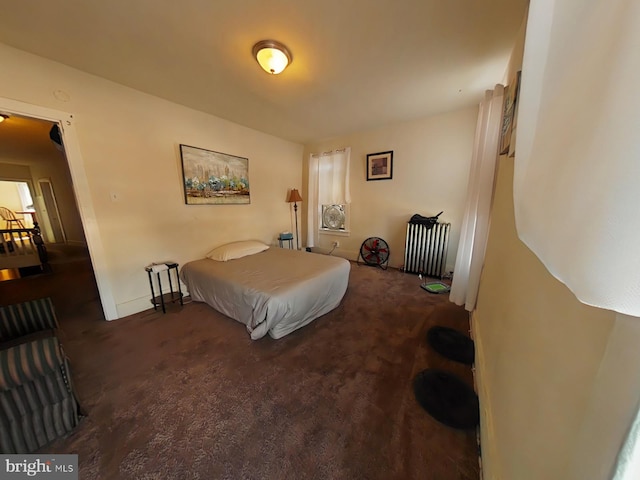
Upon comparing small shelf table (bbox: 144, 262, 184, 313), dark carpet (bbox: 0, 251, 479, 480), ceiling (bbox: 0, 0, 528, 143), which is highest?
ceiling (bbox: 0, 0, 528, 143)

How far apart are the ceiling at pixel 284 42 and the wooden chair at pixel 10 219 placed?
699 centimetres

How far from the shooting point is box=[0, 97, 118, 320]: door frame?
1.78 m

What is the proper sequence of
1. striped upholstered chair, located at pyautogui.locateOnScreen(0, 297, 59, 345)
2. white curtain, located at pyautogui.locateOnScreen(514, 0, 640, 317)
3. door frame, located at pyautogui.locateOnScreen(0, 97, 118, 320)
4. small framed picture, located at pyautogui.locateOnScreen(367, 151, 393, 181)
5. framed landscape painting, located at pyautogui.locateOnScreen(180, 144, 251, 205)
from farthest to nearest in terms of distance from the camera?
small framed picture, located at pyautogui.locateOnScreen(367, 151, 393, 181)
framed landscape painting, located at pyautogui.locateOnScreen(180, 144, 251, 205)
door frame, located at pyautogui.locateOnScreen(0, 97, 118, 320)
striped upholstered chair, located at pyautogui.locateOnScreen(0, 297, 59, 345)
white curtain, located at pyautogui.locateOnScreen(514, 0, 640, 317)

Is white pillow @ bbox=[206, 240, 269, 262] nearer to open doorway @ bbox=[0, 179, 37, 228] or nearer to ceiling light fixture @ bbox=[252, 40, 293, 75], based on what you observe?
ceiling light fixture @ bbox=[252, 40, 293, 75]

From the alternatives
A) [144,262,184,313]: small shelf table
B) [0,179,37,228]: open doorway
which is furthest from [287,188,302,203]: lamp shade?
[0,179,37,228]: open doorway

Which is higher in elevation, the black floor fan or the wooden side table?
the wooden side table

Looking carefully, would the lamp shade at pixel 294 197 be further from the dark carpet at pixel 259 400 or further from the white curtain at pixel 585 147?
the white curtain at pixel 585 147

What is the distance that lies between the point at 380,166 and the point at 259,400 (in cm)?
354

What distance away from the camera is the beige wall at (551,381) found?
36 cm

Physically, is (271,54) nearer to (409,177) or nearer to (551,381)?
(551,381)

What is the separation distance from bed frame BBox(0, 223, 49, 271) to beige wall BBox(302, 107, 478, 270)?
5577 mm

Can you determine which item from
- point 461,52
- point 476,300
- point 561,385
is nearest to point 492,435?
point 561,385

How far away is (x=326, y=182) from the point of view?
13.9 feet

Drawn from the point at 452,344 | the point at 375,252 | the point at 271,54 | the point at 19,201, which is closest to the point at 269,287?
the point at 452,344
